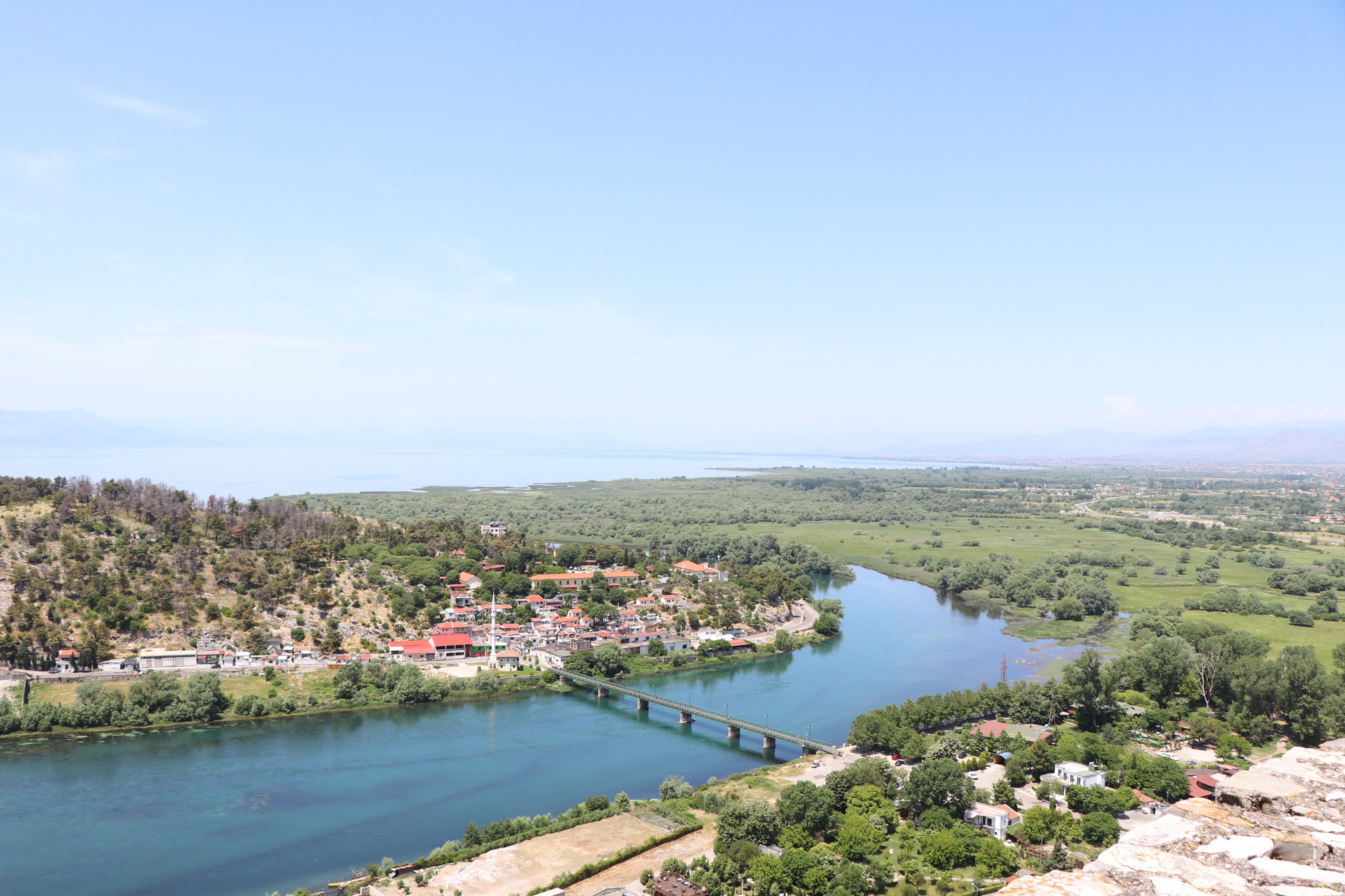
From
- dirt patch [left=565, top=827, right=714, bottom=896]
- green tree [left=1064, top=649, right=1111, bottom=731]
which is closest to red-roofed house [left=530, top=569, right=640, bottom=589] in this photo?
green tree [left=1064, top=649, right=1111, bottom=731]

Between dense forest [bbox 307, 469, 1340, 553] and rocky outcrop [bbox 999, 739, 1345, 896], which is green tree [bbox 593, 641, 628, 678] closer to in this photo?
dense forest [bbox 307, 469, 1340, 553]

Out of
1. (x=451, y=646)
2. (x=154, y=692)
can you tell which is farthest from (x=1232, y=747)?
(x=154, y=692)

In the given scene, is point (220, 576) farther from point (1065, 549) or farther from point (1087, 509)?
point (1087, 509)

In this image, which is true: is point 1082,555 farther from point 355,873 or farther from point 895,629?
point 355,873

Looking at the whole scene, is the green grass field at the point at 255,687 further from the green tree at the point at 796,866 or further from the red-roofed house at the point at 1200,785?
the red-roofed house at the point at 1200,785

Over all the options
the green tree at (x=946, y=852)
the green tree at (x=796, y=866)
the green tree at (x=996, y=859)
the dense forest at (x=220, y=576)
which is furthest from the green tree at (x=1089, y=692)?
the dense forest at (x=220, y=576)

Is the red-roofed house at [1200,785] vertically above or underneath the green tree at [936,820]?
underneath
